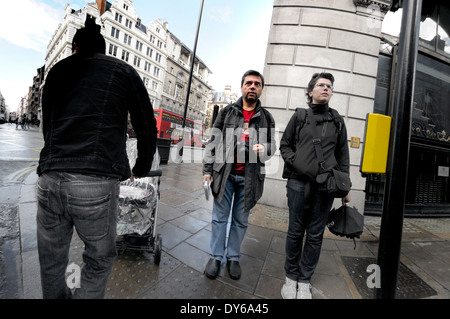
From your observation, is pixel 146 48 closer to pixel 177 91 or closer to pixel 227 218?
pixel 177 91

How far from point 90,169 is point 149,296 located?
1.35 metres

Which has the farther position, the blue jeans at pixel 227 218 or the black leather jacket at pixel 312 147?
the blue jeans at pixel 227 218

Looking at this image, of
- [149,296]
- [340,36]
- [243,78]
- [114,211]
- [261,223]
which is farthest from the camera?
[340,36]

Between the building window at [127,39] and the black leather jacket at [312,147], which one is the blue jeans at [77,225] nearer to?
the black leather jacket at [312,147]

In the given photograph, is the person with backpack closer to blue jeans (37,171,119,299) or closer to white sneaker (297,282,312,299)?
white sneaker (297,282,312,299)

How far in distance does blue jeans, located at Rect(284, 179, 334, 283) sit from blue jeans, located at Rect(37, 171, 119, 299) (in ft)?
5.47

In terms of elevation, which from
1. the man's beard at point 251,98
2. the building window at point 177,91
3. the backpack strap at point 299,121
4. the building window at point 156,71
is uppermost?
the building window at point 156,71

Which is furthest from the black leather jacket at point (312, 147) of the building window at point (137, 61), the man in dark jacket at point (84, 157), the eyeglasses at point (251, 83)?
the building window at point (137, 61)

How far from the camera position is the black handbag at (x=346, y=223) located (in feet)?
6.61

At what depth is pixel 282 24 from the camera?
5105 mm

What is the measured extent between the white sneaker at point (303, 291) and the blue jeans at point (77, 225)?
70.1 inches

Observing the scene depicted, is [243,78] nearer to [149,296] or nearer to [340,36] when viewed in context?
[149,296]

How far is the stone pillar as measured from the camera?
4.90m
